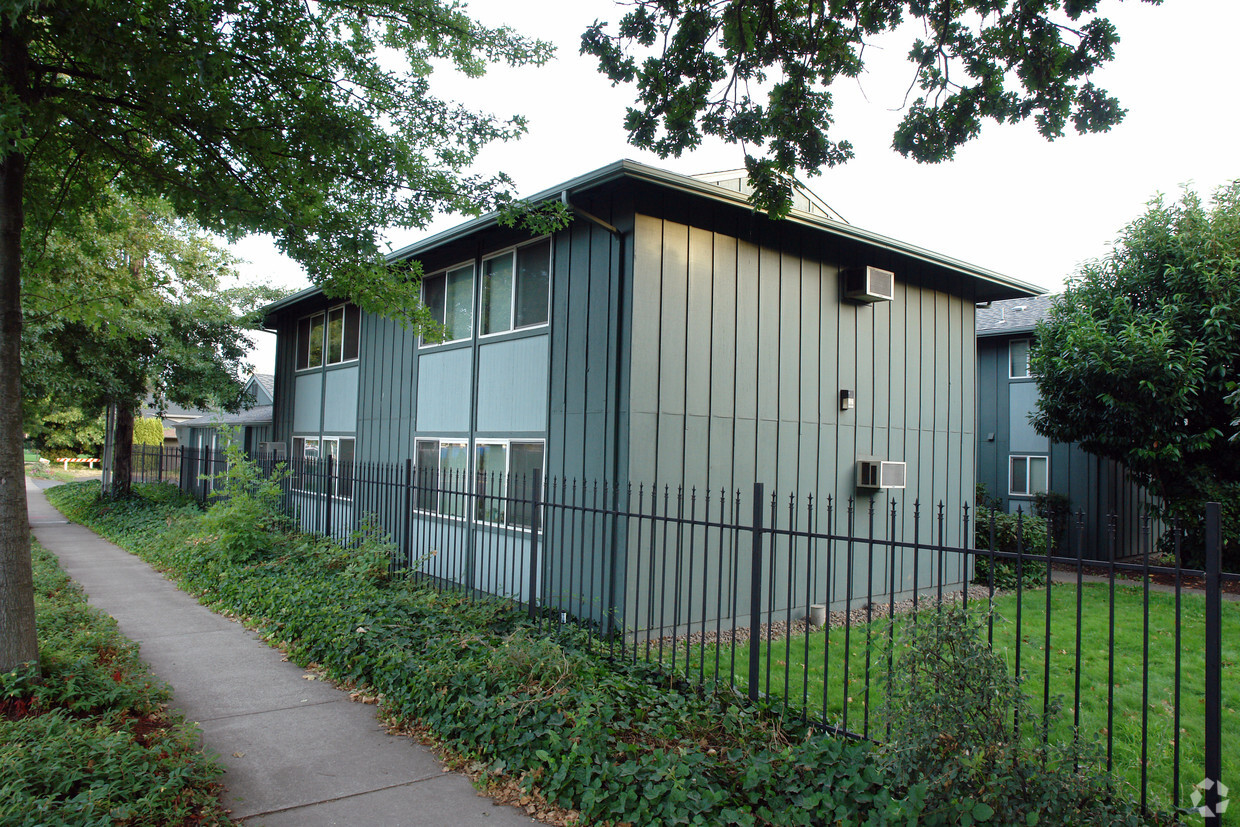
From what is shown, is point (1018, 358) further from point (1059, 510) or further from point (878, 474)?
point (878, 474)

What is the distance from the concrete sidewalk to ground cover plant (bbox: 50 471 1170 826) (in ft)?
0.76

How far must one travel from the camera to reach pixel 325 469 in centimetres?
1076

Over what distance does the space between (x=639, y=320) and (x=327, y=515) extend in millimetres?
5613

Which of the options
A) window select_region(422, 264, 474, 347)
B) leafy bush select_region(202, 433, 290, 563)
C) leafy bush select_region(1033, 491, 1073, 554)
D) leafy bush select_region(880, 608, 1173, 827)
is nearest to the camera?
leafy bush select_region(880, 608, 1173, 827)

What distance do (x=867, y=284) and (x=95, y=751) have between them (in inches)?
353

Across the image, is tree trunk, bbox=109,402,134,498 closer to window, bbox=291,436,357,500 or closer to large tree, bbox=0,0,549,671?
window, bbox=291,436,357,500

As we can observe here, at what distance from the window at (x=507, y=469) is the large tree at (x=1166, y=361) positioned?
10121mm

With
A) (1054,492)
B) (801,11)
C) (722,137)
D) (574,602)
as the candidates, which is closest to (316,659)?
(574,602)

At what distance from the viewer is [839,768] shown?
12.7 ft

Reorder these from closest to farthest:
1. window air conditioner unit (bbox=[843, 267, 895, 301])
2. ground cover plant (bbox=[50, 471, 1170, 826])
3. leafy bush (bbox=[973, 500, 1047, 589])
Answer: ground cover plant (bbox=[50, 471, 1170, 826])
window air conditioner unit (bbox=[843, 267, 895, 301])
leafy bush (bbox=[973, 500, 1047, 589])

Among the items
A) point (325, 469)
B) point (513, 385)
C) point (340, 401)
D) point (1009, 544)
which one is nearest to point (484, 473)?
point (513, 385)

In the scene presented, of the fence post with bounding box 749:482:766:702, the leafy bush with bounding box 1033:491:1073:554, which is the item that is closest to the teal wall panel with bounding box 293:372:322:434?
the fence post with bounding box 749:482:766:702

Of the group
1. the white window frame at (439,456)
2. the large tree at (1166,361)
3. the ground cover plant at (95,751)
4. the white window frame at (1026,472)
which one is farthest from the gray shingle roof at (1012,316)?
the ground cover plant at (95,751)

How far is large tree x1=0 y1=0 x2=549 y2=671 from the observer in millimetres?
4961
